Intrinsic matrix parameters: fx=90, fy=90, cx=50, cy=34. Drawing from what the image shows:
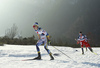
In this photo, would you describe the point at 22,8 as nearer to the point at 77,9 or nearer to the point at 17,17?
the point at 17,17

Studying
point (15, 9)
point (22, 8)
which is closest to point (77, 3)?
point (22, 8)

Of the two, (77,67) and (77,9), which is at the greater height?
(77,9)

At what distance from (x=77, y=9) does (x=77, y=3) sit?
10.9 metres

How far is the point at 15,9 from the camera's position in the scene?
184 metres

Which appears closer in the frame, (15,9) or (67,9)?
(67,9)

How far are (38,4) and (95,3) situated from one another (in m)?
105

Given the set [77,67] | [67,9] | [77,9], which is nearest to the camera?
[77,67]

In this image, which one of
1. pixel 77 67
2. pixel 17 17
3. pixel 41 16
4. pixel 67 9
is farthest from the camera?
pixel 17 17

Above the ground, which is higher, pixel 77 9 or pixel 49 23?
pixel 77 9

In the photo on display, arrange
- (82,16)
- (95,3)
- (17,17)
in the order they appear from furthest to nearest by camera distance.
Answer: (17,17) → (82,16) → (95,3)

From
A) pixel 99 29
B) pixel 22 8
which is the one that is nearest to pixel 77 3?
pixel 99 29

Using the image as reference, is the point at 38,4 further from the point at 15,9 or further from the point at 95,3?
the point at 95,3

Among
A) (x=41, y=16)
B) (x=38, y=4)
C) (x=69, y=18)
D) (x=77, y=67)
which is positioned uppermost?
(x=38, y=4)

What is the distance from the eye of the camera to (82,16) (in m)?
119
